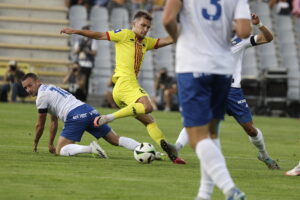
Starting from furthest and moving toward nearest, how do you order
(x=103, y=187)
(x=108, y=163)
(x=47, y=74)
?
(x=47, y=74)
(x=108, y=163)
(x=103, y=187)

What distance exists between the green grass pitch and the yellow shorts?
0.93 m

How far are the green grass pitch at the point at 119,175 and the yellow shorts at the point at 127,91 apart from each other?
0.93 meters

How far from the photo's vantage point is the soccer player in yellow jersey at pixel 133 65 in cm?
1425

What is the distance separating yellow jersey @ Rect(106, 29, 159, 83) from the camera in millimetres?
14820

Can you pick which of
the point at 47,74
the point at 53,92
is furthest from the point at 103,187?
the point at 47,74

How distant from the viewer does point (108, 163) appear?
43.6 feet

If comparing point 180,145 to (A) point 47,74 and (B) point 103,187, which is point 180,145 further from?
(A) point 47,74

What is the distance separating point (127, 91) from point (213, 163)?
655 cm

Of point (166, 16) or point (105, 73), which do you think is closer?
point (166, 16)

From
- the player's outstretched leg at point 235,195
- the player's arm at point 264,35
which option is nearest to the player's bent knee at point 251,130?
the player's arm at point 264,35

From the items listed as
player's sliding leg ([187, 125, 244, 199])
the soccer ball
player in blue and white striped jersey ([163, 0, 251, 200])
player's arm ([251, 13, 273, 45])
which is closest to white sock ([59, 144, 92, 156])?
the soccer ball

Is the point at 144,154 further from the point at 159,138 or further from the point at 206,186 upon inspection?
the point at 206,186

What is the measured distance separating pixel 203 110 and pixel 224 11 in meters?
1.03

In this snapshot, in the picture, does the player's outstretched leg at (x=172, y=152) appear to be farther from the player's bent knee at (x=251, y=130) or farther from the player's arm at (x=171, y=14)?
the player's arm at (x=171, y=14)
